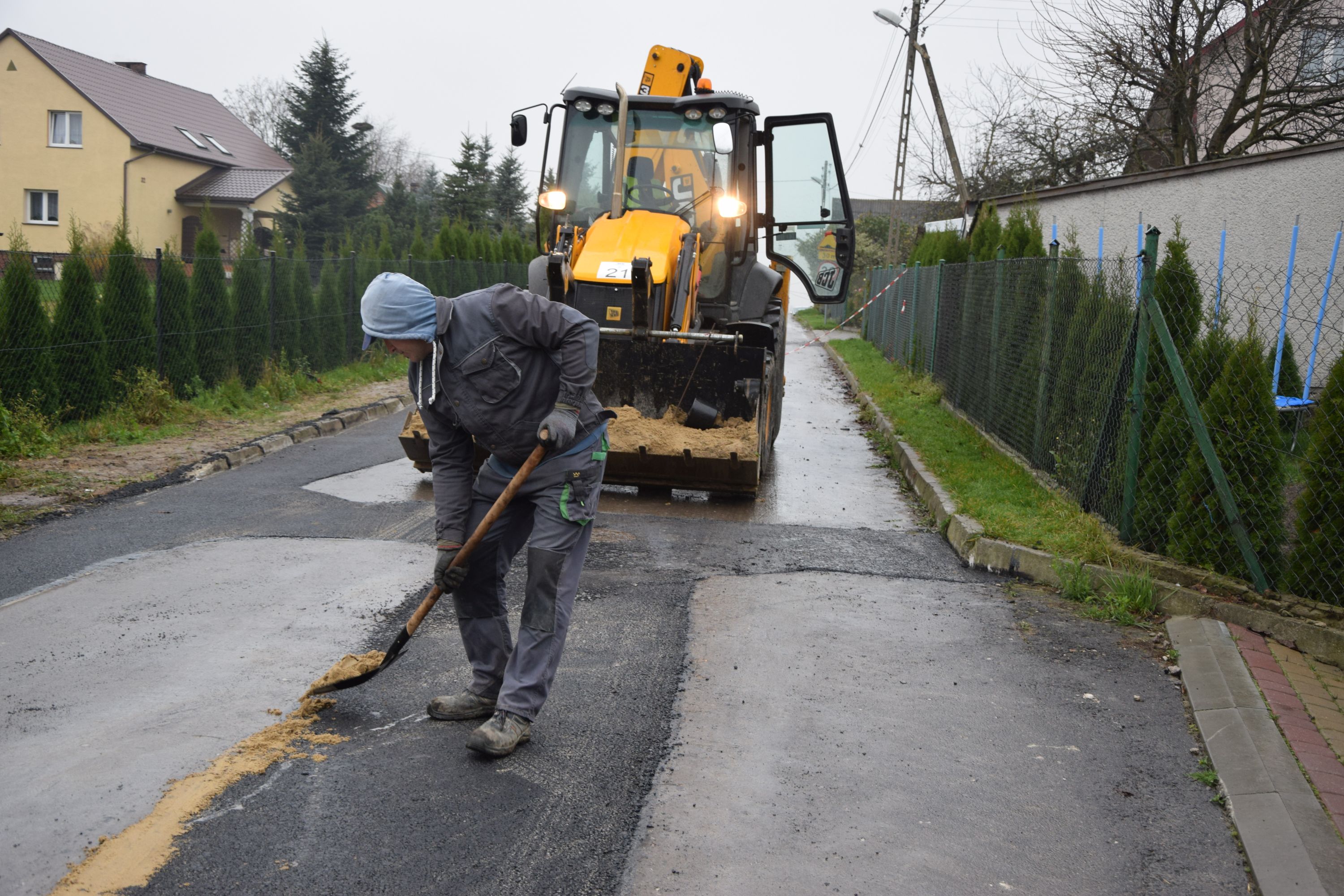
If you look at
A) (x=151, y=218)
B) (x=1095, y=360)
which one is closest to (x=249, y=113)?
(x=151, y=218)

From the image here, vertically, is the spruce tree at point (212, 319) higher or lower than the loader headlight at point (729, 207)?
lower

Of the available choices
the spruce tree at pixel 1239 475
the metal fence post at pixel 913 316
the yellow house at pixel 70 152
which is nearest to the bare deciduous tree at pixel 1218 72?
the metal fence post at pixel 913 316

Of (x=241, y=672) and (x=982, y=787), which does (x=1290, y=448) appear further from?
(x=241, y=672)

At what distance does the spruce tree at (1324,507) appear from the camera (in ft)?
19.0

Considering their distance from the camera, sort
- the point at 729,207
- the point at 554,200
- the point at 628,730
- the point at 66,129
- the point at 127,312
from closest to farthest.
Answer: the point at 628,730 < the point at 729,207 < the point at 554,200 < the point at 127,312 < the point at 66,129

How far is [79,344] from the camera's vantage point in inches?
454

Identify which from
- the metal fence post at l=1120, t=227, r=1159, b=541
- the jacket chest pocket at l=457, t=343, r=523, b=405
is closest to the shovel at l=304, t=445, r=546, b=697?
the jacket chest pocket at l=457, t=343, r=523, b=405

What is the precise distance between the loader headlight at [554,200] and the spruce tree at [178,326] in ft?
17.0

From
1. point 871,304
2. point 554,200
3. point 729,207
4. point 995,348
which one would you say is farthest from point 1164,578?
point 871,304

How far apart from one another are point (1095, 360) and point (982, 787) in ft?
16.1

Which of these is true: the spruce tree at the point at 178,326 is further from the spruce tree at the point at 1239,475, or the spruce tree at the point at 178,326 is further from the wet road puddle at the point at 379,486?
the spruce tree at the point at 1239,475

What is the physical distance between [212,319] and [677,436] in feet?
25.8

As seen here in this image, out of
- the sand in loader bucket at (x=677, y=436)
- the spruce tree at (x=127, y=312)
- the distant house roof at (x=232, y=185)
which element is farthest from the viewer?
the distant house roof at (x=232, y=185)

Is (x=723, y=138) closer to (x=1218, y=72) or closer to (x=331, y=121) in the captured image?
(x=1218, y=72)
